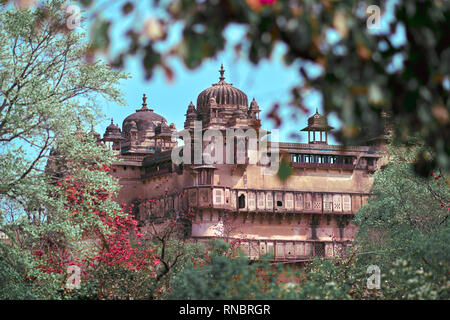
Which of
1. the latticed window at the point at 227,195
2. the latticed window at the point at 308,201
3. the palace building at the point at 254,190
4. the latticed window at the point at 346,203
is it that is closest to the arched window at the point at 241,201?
the palace building at the point at 254,190

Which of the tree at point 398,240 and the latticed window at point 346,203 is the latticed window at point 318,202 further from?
the tree at point 398,240

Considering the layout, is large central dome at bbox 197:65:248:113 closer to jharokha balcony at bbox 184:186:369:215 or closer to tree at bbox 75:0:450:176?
jharokha balcony at bbox 184:186:369:215

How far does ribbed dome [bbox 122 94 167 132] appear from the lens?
63281 millimetres

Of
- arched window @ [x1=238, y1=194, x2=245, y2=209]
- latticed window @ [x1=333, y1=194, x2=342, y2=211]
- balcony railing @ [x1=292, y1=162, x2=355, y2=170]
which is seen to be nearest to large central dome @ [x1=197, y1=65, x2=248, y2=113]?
balcony railing @ [x1=292, y1=162, x2=355, y2=170]

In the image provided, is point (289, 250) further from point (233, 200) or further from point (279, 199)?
point (233, 200)

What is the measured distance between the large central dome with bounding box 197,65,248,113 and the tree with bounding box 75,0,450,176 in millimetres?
47757

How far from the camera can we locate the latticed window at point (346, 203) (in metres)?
52.6

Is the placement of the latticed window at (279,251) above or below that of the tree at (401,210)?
above

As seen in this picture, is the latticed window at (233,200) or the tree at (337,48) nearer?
the tree at (337,48)

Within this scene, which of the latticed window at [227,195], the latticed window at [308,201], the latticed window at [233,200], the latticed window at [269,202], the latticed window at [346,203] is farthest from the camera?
the latticed window at [346,203]

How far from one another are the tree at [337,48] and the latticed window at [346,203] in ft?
149
